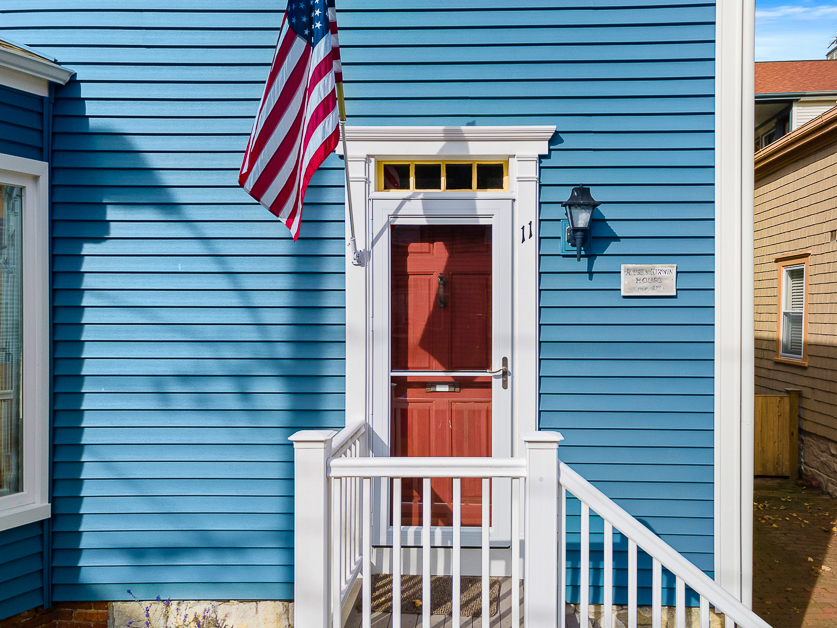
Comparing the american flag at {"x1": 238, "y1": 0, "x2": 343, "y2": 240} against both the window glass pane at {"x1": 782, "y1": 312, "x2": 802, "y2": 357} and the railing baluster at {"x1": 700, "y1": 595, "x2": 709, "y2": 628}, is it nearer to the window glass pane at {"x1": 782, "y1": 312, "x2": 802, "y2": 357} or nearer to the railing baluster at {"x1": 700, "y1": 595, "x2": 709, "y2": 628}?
the railing baluster at {"x1": 700, "y1": 595, "x2": 709, "y2": 628}

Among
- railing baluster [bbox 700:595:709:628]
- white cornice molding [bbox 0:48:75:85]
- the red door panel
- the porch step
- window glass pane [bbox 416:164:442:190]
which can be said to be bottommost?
the porch step

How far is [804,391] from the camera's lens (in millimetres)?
6203

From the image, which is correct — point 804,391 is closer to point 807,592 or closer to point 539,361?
point 807,592

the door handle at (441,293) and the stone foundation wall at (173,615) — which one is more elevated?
the door handle at (441,293)

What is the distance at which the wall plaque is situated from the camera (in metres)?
2.92

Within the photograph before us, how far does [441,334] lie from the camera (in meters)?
3.02

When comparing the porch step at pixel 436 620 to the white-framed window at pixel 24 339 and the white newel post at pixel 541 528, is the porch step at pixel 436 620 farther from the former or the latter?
the white-framed window at pixel 24 339

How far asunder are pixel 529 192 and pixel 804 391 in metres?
5.37

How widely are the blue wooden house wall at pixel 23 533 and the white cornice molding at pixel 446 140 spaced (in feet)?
5.55

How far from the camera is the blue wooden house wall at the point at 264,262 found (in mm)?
2936

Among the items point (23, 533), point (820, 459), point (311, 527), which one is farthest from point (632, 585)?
point (820, 459)

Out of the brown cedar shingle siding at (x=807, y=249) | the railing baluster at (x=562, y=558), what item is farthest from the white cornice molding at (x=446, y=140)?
the brown cedar shingle siding at (x=807, y=249)

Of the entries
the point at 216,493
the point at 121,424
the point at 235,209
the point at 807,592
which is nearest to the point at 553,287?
the point at 235,209

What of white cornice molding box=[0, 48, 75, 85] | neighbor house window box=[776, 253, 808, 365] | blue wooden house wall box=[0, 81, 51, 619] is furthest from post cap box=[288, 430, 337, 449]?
neighbor house window box=[776, 253, 808, 365]
